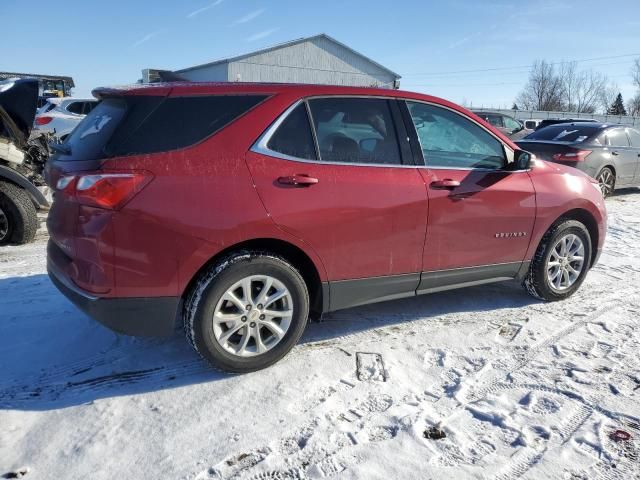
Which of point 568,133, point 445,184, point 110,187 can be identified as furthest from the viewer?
point 568,133

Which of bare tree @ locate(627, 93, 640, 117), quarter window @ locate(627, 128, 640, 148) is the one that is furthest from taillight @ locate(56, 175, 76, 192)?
bare tree @ locate(627, 93, 640, 117)

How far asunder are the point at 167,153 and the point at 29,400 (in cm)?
157

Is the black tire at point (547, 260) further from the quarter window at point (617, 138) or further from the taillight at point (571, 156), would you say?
the quarter window at point (617, 138)

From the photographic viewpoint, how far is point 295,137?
3.13m

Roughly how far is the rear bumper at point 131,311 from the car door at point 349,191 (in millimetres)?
807

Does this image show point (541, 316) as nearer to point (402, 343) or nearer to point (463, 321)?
point (463, 321)

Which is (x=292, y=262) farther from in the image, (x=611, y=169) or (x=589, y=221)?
(x=611, y=169)

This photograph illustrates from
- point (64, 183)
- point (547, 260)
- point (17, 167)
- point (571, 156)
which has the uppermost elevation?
point (571, 156)

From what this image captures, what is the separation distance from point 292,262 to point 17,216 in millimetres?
4343

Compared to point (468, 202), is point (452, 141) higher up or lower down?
higher up

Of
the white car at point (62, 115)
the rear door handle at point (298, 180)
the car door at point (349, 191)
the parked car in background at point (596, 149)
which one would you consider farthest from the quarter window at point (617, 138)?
the white car at point (62, 115)

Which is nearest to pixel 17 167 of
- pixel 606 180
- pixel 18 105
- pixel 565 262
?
pixel 18 105

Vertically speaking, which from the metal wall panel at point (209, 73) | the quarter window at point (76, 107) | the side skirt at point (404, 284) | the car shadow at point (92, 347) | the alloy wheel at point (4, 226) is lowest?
the car shadow at point (92, 347)

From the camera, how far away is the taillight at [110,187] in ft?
8.64
